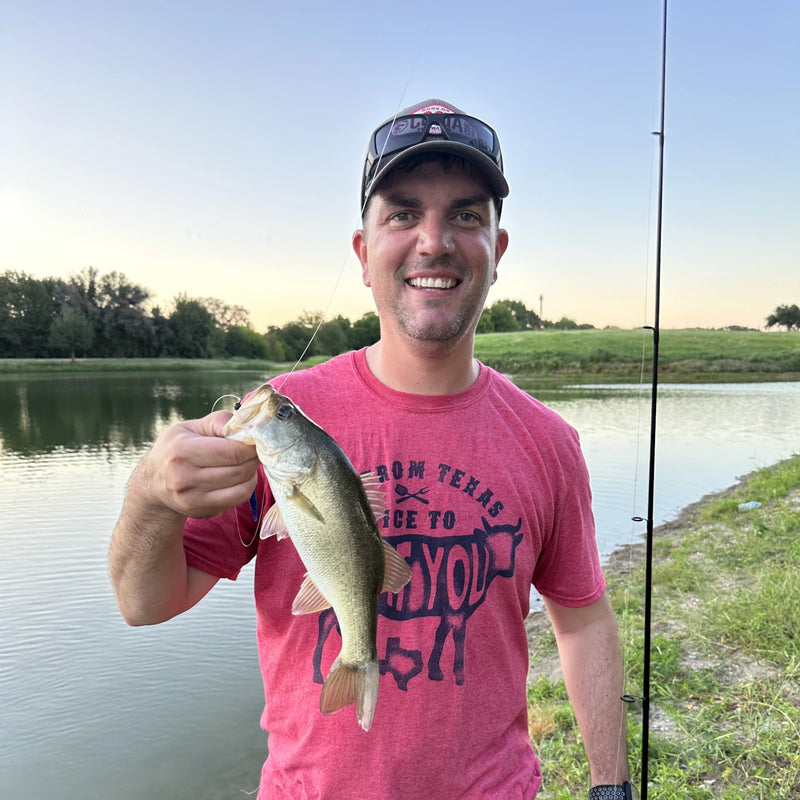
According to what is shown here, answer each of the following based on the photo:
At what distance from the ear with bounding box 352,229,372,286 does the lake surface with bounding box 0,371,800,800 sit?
439 centimetres

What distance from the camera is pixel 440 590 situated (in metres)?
1.88

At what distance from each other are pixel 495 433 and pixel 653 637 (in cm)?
387

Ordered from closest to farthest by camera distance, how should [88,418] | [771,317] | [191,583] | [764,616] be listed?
[191,583], [764,616], [88,418], [771,317]

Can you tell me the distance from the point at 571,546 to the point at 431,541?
58cm

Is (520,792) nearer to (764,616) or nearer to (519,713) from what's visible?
(519,713)

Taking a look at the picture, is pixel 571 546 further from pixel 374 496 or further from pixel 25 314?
pixel 25 314

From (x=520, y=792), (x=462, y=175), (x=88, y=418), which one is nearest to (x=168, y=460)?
(x=462, y=175)

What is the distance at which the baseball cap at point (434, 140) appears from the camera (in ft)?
6.66

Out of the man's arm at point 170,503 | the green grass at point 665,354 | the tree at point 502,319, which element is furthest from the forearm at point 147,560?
the tree at point 502,319

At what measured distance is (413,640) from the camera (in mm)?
1828

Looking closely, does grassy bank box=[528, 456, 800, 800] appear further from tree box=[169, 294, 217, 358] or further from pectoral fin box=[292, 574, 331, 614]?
tree box=[169, 294, 217, 358]

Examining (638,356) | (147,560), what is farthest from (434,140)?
(638,356)

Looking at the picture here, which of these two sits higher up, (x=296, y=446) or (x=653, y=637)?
(x=296, y=446)

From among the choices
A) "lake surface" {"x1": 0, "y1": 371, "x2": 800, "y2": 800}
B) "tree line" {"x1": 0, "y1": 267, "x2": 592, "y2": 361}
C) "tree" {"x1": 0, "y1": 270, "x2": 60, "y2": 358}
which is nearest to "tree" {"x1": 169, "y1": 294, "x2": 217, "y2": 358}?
"tree line" {"x1": 0, "y1": 267, "x2": 592, "y2": 361}
